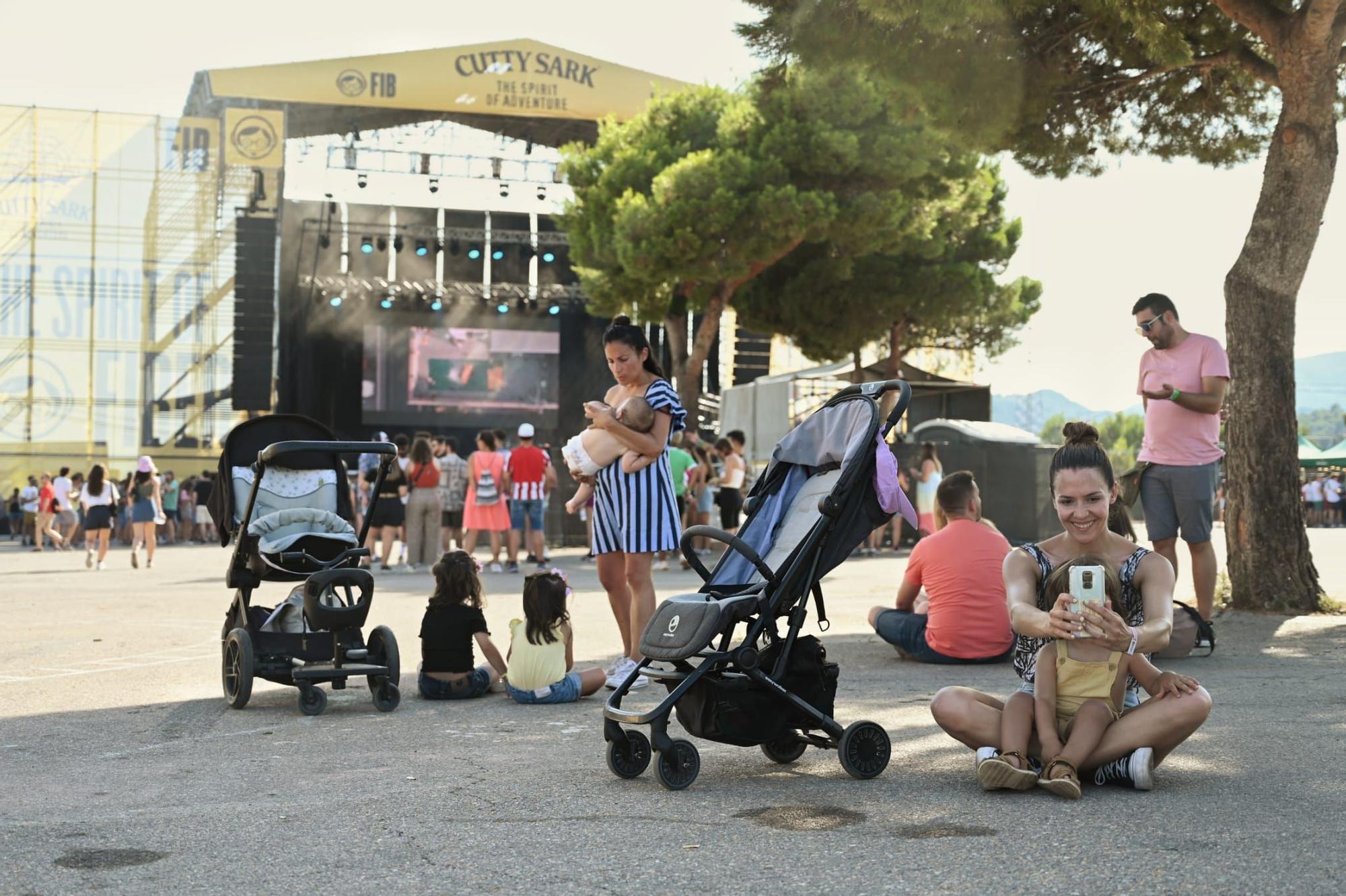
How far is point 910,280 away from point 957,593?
88.0 feet

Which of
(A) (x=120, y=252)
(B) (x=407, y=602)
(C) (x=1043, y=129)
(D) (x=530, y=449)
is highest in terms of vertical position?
(A) (x=120, y=252)

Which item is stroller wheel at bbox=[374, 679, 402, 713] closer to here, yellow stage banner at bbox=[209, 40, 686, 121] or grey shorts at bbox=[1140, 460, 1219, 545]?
grey shorts at bbox=[1140, 460, 1219, 545]

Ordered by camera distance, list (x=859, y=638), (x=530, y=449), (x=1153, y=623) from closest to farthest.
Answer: (x=1153, y=623) < (x=859, y=638) < (x=530, y=449)

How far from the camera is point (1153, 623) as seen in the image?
13.6 feet

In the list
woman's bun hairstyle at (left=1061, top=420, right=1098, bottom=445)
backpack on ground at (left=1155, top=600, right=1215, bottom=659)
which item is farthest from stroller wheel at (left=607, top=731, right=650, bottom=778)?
backpack on ground at (left=1155, top=600, right=1215, bottom=659)

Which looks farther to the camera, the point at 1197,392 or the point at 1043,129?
the point at 1043,129

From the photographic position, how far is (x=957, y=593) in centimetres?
761

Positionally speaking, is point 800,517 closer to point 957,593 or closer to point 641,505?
point 641,505

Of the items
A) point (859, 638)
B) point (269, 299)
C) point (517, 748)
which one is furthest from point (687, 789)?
point (269, 299)

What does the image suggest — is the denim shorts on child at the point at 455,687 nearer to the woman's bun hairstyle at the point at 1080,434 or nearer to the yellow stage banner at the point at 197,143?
the woman's bun hairstyle at the point at 1080,434

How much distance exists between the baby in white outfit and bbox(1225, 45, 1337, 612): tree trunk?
4.97m

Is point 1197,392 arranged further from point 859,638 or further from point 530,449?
point 530,449

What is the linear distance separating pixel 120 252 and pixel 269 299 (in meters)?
4.75

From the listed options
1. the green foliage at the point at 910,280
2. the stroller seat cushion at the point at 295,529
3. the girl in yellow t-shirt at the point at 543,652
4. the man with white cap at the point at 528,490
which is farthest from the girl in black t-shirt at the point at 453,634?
the green foliage at the point at 910,280
